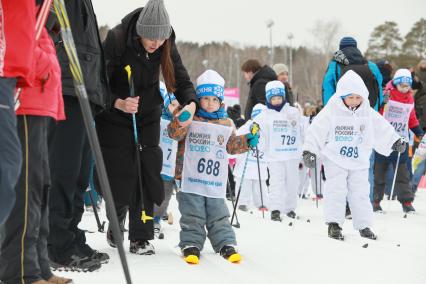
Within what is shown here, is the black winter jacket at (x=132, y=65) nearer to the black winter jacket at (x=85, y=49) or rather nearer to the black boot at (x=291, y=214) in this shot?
the black winter jacket at (x=85, y=49)

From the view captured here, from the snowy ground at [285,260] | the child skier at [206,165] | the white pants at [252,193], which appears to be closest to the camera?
the snowy ground at [285,260]

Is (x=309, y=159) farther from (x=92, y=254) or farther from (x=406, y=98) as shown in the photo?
(x=406, y=98)

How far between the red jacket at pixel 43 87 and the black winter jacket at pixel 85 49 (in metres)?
0.57

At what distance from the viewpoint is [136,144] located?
4750 millimetres

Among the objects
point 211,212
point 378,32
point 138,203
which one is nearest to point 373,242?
point 211,212

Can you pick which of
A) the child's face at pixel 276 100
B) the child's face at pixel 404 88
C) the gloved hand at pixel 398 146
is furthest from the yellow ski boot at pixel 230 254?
the child's face at pixel 404 88

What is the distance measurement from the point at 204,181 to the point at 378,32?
71376 mm

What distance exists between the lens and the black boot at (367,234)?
6.59 meters

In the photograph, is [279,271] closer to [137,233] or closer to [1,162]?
[137,233]

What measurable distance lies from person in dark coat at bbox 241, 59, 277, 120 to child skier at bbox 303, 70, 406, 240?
10.7 ft

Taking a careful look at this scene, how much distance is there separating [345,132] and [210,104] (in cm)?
208

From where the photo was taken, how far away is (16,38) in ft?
8.93

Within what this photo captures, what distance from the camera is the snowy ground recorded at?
13.5 ft

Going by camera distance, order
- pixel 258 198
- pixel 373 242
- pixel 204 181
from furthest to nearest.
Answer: pixel 258 198
pixel 373 242
pixel 204 181
